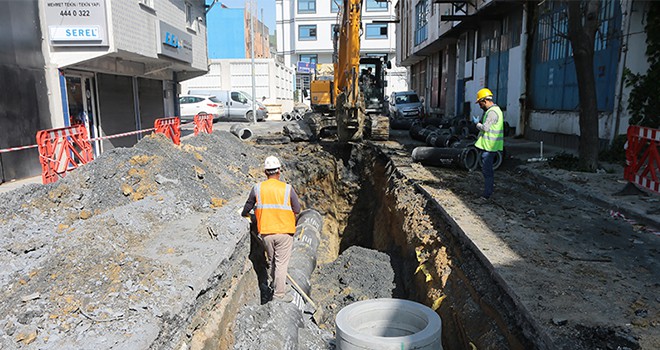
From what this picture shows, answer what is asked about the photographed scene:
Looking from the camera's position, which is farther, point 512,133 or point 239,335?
point 512,133

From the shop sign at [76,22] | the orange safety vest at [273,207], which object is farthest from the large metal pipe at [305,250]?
the shop sign at [76,22]

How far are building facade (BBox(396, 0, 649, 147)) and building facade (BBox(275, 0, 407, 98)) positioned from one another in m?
25.2

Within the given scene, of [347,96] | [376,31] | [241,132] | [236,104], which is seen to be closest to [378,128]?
[347,96]

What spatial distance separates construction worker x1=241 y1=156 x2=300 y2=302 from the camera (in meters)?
4.90

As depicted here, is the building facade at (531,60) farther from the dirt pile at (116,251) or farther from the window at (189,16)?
the window at (189,16)

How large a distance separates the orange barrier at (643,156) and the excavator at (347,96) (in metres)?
6.84

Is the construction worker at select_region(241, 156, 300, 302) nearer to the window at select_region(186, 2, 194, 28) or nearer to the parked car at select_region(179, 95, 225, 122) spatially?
the window at select_region(186, 2, 194, 28)

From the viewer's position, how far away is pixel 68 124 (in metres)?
11.0

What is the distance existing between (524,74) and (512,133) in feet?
6.69

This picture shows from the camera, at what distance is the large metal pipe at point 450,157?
32.1ft

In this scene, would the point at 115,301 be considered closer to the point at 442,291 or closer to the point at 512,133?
the point at 442,291

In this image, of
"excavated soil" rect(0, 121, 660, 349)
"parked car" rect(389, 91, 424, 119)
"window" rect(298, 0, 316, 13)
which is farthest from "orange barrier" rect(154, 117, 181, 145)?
"window" rect(298, 0, 316, 13)

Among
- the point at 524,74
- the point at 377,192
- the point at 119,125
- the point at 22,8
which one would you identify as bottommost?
the point at 377,192

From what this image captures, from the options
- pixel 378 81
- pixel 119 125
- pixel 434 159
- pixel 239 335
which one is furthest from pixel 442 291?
pixel 378 81
